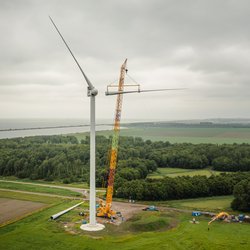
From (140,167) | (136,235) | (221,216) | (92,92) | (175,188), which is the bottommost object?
(136,235)

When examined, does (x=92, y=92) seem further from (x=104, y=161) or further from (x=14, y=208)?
(x=104, y=161)

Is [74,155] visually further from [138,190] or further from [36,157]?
[138,190]

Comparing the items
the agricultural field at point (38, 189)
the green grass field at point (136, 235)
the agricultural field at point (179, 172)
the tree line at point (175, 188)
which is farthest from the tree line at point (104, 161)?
the green grass field at point (136, 235)

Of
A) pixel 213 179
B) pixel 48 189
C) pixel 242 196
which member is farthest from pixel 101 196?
pixel 242 196

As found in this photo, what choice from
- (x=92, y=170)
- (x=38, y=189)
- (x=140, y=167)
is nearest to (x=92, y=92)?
(x=92, y=170)

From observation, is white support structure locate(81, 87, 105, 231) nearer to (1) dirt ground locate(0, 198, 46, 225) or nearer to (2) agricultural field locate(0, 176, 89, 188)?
(1) dirt ground locate(0, 198, 46, 225)

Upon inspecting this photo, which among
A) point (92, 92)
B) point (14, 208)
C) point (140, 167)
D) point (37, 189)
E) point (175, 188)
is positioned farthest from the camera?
point (140, 167)

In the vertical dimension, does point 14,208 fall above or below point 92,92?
below
